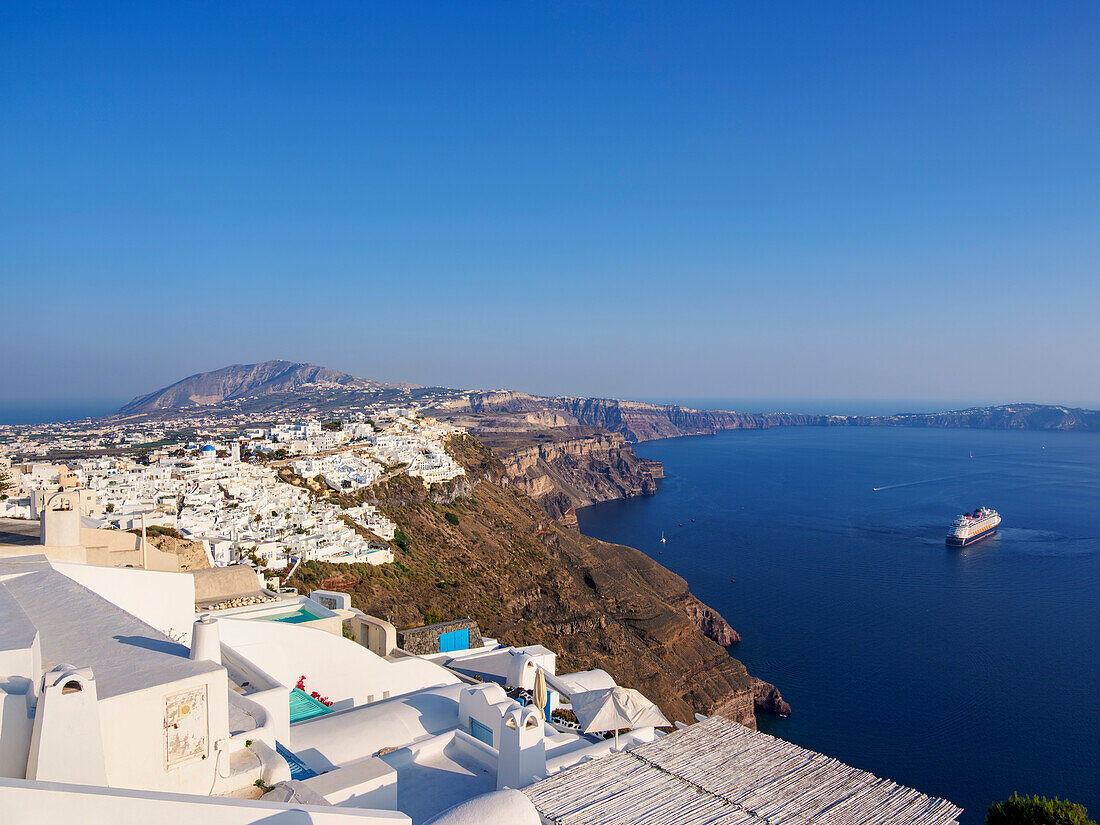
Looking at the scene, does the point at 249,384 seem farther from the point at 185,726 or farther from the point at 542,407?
the point at 185,726

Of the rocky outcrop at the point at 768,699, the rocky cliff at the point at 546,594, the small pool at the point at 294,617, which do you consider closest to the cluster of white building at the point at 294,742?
the small pool at the point at 294,617

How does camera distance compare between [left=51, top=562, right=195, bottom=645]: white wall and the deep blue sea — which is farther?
the deep blue sea

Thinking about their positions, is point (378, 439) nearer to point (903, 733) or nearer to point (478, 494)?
point (478, 494)

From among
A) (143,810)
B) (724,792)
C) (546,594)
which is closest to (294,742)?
(143,810)

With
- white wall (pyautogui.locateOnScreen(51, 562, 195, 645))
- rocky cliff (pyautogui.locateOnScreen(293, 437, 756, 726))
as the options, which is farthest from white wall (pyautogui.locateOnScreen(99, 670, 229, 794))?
rocky cliff (pyautogui.locateOnScreen(293, 437, 756, 726))

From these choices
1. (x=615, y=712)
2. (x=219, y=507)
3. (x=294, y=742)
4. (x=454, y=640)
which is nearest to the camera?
(x=294, y=742)

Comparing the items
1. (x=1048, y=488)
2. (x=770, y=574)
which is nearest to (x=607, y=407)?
(x=1048, y=488)

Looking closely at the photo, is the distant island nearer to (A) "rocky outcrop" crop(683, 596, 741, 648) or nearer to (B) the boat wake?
(B) the boat wake
